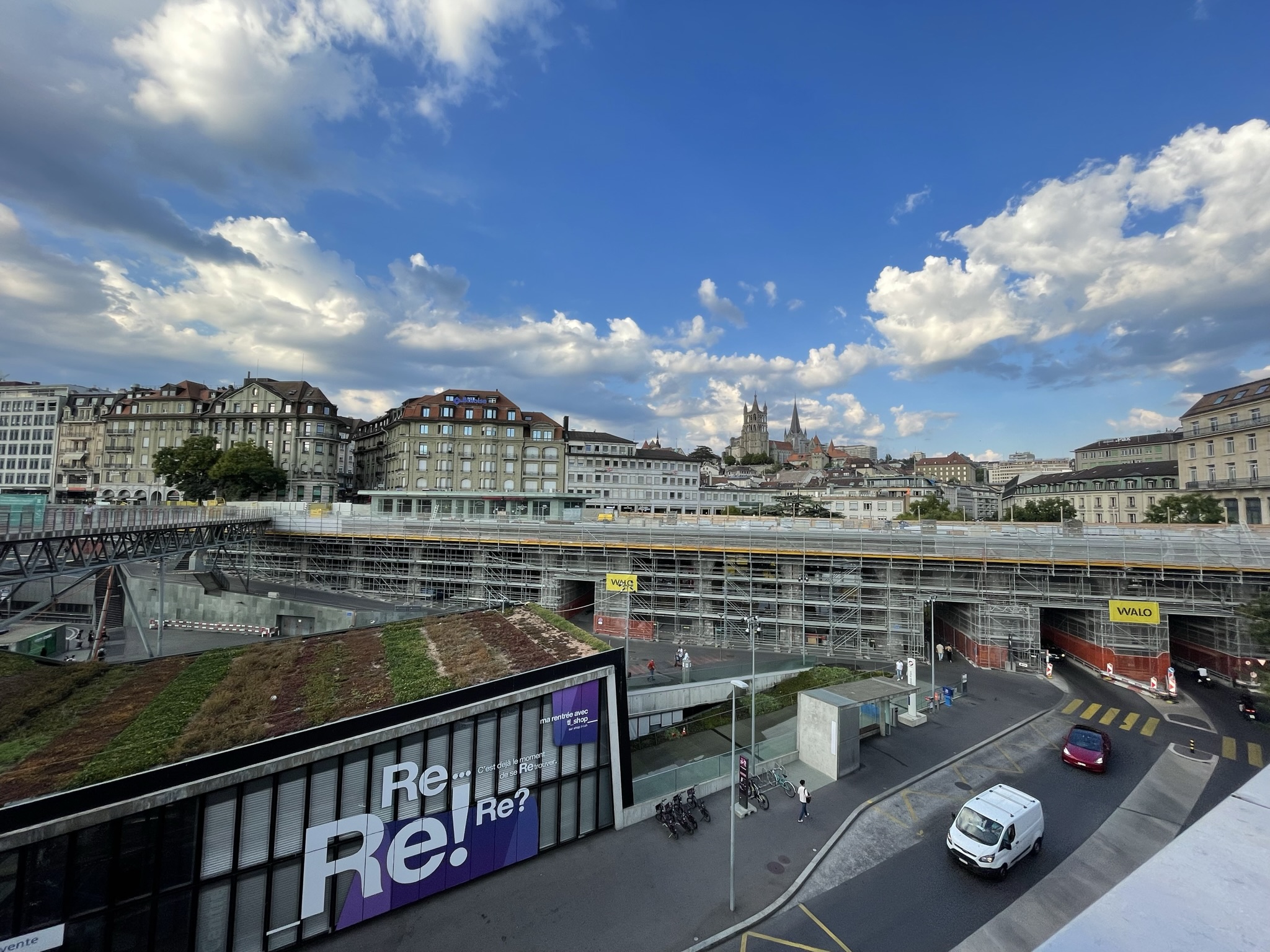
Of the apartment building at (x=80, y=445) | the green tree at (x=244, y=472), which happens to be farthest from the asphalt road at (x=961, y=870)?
the apartment building at (x=80, y=445)

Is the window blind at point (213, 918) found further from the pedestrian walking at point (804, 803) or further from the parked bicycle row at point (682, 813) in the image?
the pedestrian walking at point (804, 803)

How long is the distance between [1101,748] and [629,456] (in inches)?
3024

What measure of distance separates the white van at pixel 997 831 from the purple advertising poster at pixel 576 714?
9.62 meters

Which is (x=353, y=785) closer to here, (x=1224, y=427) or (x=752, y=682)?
(x=752, y=682)

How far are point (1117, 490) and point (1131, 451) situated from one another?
3029cm

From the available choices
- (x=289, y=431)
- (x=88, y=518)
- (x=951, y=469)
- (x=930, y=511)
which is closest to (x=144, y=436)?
(x=289, y=431)

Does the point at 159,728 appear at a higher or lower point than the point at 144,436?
lower

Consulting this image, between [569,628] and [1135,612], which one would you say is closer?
[569,628]

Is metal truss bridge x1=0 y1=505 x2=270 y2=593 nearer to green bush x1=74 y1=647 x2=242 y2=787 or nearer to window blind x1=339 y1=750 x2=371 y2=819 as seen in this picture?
green bush x1=74 y1=647 x2=242 y2=787

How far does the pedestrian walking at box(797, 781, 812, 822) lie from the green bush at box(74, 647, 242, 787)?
15515 millimetres

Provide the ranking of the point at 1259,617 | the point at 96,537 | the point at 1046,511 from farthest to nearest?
the point at 1046,511 → the point at 96,537 → the point at 1259,617

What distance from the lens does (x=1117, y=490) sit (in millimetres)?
77938

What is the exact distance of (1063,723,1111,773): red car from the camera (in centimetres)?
1861

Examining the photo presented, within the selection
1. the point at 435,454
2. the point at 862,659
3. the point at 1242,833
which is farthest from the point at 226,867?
the point at 435,454
